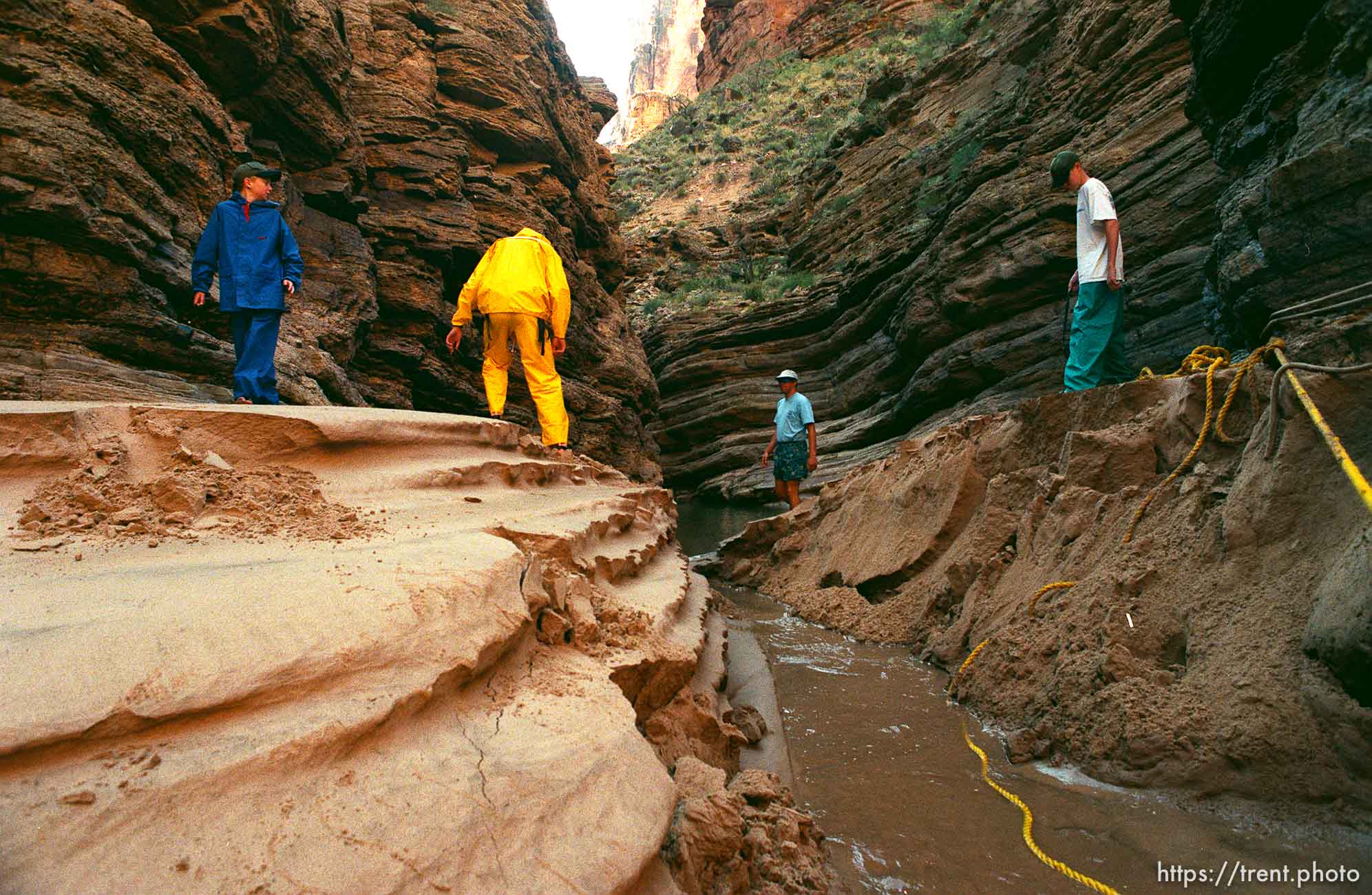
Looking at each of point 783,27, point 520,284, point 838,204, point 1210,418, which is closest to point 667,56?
point 783,27

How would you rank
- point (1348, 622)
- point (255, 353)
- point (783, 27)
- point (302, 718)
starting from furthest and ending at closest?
point (783, 27), point (255, 353), point (1348, 622), point (302, 718)

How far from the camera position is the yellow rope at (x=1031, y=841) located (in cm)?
159

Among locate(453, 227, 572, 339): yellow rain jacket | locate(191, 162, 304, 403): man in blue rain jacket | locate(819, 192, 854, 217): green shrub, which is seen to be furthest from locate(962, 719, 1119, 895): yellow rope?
locate(819, 192, 854, 217): green shrub

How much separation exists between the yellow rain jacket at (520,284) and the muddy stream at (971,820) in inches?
136

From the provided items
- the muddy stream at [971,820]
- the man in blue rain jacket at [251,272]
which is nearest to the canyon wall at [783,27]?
the man in blue rain jacket at [251,272]

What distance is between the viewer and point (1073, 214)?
909 centimetres

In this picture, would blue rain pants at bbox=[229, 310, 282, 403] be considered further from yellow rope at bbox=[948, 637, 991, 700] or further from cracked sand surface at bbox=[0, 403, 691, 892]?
yellow rope at bbox=[948, 637, 991, 700]

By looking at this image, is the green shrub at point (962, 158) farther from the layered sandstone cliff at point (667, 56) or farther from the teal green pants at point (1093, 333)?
the layered sandstone cliff at point (667, 56)

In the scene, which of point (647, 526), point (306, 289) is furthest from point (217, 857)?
point (306, 289)

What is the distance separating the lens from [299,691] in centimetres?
131

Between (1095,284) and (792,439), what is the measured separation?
4135 mm

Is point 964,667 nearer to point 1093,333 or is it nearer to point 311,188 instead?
point 1093,333

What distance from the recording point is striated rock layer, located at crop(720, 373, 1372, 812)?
1.74m

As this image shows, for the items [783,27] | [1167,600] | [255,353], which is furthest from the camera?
[783,27]
